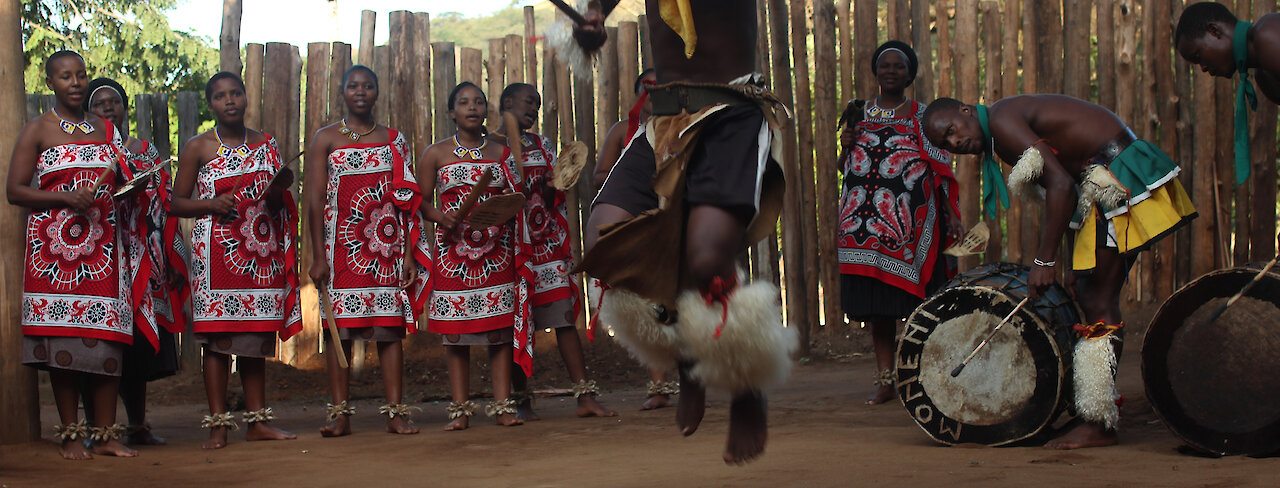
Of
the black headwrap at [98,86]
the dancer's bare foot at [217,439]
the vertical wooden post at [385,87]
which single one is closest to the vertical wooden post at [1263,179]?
the vertical wooden post at [385,87]

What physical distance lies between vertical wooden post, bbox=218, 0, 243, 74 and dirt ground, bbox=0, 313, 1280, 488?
2.64 meters

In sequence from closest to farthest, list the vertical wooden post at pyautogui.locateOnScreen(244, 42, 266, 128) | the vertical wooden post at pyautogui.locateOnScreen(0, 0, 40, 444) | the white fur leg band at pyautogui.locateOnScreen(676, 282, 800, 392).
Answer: the white fur leg band at pyautogui.locateOnScreen(676, 282, 800, 392), the vertical wooden post at pyautogui.locateOnScreen(0, 0, 40, 444), the vertical wooden post at pyautogui.locateOnScreen(244, 42, 266, 128)

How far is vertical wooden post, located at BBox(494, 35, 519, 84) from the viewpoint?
30.2 feet

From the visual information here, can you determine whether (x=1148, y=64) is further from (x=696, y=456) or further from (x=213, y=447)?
(x=213, y=447)

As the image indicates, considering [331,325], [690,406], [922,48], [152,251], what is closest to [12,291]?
[152,251]

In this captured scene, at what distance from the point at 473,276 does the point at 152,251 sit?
176cm

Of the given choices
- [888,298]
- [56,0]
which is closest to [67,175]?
[888,298]

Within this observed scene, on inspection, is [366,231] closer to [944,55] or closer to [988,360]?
[988,360]

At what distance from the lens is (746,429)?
380 cm

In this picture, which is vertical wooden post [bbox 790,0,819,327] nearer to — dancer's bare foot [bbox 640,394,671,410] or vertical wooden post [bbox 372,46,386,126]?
dancer's bare foot [bbox 640,394,671,410]

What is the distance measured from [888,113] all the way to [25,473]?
5.04 meters

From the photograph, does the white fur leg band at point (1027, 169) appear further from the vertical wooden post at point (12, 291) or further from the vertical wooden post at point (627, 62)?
the vertical wooden post at point (12, 291)

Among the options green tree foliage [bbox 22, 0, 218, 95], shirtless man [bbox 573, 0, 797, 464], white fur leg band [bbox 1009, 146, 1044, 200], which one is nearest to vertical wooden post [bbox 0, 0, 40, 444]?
shirtless man [bbox 573, 0, 797, 464]

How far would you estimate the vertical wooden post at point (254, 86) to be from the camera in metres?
8.45
